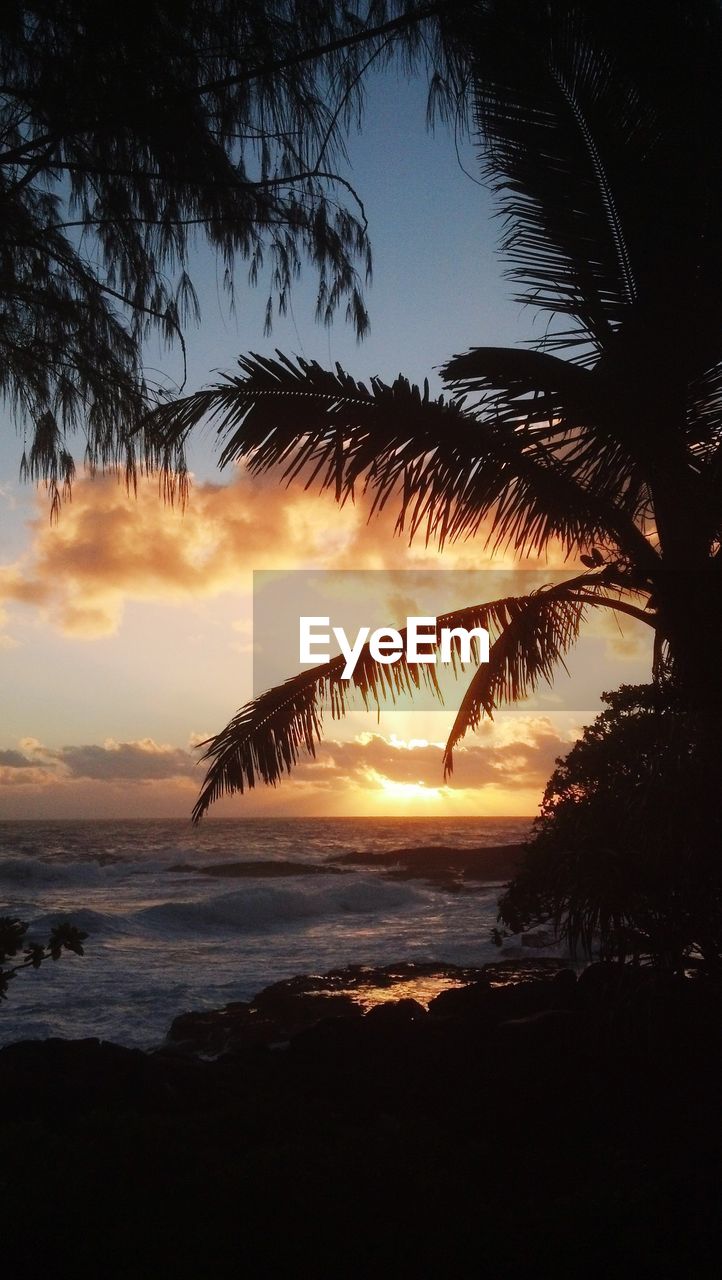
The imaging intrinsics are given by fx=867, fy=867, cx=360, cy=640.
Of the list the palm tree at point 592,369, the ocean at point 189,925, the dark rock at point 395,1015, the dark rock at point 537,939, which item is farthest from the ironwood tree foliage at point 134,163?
the dark rock at point 537,939

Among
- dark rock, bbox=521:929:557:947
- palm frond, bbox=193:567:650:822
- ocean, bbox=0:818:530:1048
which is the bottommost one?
ocean, bbox=0:818:530:1048

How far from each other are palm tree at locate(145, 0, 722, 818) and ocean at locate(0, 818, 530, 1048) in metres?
9.63

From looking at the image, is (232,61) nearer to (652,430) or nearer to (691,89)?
(691,89)

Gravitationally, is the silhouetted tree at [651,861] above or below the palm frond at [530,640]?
below

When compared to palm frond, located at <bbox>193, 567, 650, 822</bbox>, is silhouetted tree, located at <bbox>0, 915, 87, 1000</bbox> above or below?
below

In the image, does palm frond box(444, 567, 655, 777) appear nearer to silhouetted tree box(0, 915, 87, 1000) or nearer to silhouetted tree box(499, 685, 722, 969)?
silhouetted tree box(499, 685, 722, 969)

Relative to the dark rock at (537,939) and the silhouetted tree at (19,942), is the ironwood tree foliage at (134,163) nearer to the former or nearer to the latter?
the silhouetted tree at (19,942)

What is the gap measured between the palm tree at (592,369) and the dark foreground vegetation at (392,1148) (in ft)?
7.22

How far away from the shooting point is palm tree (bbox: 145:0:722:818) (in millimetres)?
4102

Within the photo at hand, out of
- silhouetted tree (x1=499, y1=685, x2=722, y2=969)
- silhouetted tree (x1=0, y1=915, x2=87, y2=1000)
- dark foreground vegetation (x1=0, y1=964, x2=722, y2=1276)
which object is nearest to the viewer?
dark foreground vegetation (x1=0, y1=964, x2=722, y2=1276)

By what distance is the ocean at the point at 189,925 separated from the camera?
44.5 feet

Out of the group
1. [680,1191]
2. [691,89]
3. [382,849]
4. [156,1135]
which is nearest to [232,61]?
[691,89]

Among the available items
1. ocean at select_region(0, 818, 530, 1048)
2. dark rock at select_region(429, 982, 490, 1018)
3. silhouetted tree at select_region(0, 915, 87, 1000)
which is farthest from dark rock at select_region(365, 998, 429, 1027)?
ocean at select_region(0, 818, 530, 1048)

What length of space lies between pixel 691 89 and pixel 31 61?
3.35 metres
